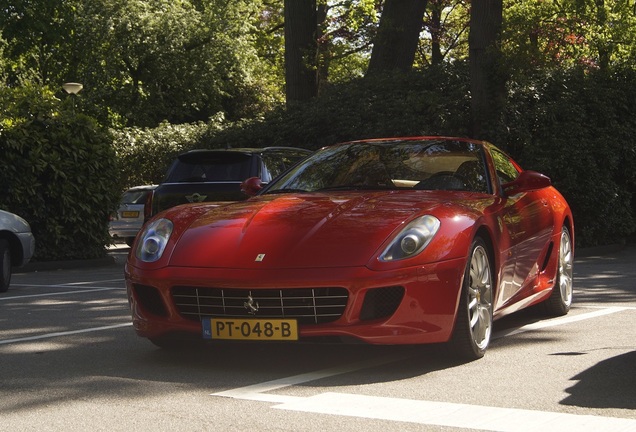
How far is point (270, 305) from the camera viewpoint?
622 cm

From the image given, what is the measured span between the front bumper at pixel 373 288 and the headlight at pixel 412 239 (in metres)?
0.11

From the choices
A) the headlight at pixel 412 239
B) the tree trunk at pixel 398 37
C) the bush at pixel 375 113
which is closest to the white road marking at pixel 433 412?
the headlight at pixel 412 239

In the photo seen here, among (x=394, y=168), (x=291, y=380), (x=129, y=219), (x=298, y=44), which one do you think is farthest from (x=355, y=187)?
(x=298, y=44)

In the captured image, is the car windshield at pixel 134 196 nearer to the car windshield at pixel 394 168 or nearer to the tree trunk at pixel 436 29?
the tree trunk at pixel 436 29

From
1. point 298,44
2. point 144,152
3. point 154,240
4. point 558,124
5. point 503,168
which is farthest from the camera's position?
point 144,152

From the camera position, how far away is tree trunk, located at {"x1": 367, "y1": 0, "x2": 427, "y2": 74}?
23219 mm

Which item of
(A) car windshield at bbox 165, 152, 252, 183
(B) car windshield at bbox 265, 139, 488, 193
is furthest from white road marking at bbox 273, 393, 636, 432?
(A) car windshield at bbox 165, 152, 252, 183

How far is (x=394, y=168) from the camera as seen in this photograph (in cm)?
777

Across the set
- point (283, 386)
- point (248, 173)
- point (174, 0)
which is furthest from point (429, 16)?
point (283, 386)

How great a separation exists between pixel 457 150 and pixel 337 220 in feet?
5.72

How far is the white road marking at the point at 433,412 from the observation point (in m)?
4.77

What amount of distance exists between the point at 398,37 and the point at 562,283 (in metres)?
15.0

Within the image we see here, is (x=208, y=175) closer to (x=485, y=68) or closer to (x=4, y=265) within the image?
(x=4, y=265)

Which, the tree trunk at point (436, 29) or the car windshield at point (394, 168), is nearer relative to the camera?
the car windshield at point (394, 168)
